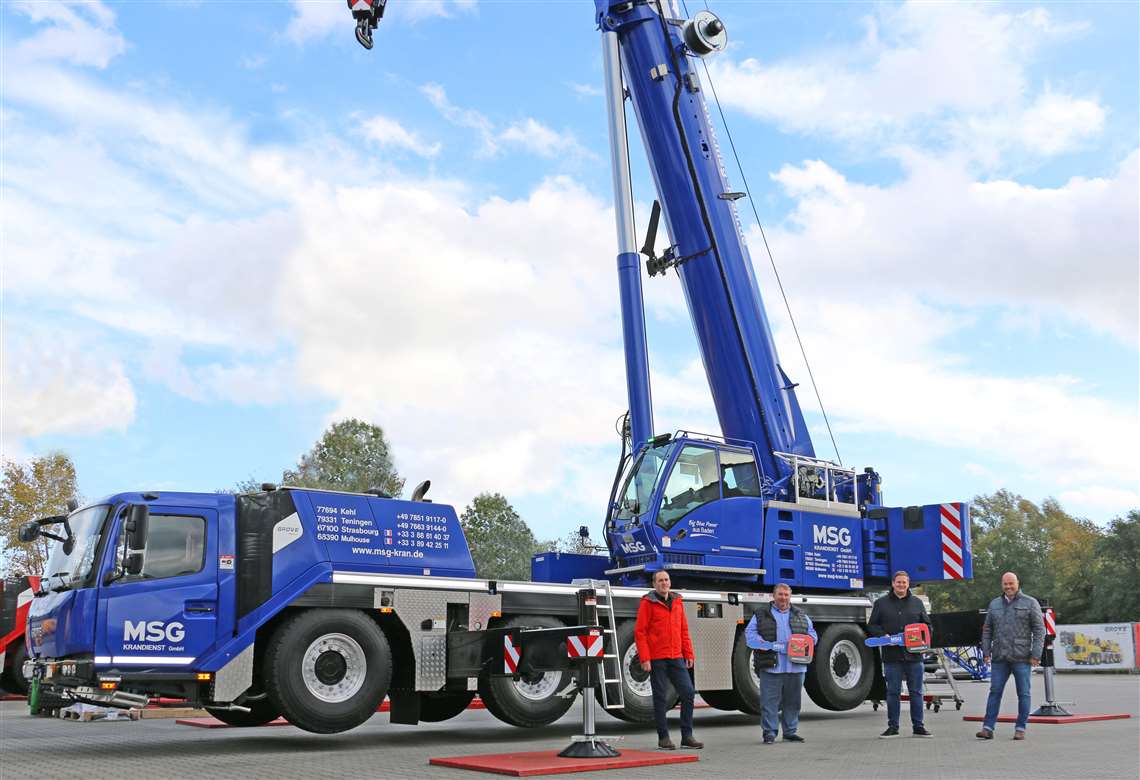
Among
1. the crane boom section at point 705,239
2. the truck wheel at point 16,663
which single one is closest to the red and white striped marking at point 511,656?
the crane boom section at point 705,239

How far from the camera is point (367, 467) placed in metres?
54.4

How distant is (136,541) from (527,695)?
14.7 feet

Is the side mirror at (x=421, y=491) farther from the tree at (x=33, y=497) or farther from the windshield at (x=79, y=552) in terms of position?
the tree at (x=33, y=497)

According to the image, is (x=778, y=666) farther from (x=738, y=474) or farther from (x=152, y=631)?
(x=152, y=631)

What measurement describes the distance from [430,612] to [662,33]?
30.2ft

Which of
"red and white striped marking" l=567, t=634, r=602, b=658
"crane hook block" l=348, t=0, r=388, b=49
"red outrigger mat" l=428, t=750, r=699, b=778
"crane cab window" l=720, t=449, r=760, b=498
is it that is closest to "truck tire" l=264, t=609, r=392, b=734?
"red outrigger mat" l=428, t=750, r=699, b=778

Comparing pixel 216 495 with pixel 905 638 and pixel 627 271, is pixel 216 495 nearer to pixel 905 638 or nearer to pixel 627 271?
pixel 627 271

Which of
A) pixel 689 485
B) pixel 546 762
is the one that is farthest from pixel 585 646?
pixel 689 485

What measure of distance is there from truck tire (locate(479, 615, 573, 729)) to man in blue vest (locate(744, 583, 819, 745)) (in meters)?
2.10

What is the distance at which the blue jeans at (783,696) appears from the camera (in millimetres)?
12102

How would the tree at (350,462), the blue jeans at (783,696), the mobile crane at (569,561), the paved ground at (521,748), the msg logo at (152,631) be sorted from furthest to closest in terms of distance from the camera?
the tree at (350,462)
the blue jeans at (783,696)
the mobile crane at (569,561)
the msg logo at (152,631)
the paved ground at (521,748)

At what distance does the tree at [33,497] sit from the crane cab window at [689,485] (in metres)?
35.1

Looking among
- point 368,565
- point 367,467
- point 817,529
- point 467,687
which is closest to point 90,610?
point 368,565

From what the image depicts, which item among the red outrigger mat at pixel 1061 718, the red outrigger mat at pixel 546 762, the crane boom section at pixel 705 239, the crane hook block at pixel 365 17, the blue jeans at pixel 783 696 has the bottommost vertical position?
the red outrigger mat at pixel 1061 718
